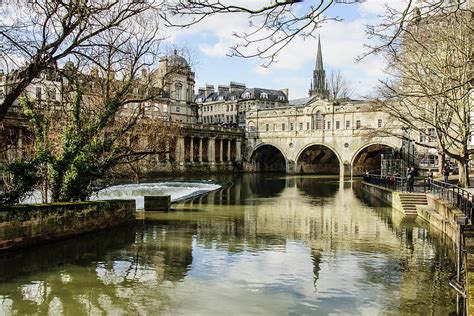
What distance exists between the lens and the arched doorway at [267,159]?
253 ft

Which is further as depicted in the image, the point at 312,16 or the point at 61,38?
the point at 61,38

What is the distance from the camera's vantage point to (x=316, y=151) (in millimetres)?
74000

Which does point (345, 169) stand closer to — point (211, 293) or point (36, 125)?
point (36, 125)

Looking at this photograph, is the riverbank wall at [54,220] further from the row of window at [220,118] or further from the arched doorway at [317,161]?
the row of window at [220,118]

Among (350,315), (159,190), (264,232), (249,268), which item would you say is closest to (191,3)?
(350,315)

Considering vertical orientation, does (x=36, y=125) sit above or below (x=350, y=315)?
above

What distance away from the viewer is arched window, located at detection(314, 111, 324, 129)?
67.9m

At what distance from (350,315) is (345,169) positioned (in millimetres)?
57213

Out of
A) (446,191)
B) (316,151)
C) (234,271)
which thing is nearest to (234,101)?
(316,151)

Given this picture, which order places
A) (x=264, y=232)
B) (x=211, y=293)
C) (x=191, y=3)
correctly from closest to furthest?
(x=191, y=3), (x=211, y=293), (x=264, y=232)

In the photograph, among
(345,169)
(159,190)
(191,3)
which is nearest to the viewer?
(191,3)

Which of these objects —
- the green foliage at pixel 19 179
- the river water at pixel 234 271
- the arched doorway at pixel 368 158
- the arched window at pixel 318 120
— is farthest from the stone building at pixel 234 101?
the green foliage at pixel 19 179

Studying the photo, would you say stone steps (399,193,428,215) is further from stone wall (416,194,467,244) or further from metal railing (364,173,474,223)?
metal railing (364,173,474,223)

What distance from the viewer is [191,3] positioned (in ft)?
20.1
